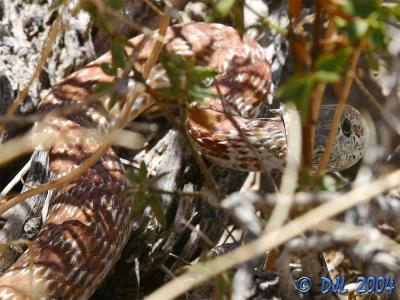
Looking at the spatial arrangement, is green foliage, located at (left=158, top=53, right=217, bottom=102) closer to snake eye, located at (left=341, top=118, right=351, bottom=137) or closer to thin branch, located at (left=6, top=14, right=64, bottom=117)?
thin branch, located at (left=6, top=14, right=64, bottom=117)

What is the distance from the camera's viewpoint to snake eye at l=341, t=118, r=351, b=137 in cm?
315

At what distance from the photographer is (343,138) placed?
3.16m

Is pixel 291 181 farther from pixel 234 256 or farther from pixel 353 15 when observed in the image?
pixel 353 15

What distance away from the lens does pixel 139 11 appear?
4324 millimetres

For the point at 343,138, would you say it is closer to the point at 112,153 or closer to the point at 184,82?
the point at 112,153

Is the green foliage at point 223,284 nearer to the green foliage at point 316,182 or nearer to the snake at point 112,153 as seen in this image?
the green foliage at point 316,182

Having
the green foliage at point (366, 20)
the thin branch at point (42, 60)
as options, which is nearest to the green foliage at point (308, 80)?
the green foliage at point (366, 20)

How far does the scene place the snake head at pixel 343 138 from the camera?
10.1 feet

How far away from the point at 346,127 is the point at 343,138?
2.0 inches

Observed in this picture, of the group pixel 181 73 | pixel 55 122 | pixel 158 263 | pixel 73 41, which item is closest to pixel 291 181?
pixel 181 73
